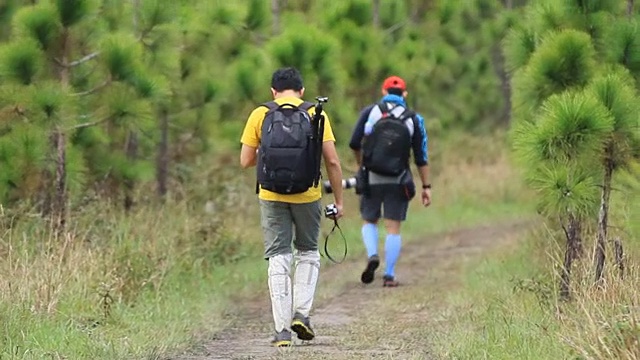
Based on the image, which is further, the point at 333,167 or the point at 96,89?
the point at 96,89

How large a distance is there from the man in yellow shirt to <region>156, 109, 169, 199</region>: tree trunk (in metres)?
5.76

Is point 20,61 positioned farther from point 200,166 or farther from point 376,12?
point 376,12

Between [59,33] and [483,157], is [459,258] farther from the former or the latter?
[483,157]

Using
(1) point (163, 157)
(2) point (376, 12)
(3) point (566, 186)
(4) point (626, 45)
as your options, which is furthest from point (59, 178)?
(2) point (376, 12)

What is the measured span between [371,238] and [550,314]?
Result: 351cm

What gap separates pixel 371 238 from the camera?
1070cm

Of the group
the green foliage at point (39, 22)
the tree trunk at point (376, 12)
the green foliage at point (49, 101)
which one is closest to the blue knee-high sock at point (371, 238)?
the green foliage at point (49, 101)

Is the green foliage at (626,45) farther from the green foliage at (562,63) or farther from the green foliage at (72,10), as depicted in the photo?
the green foliage at (72,10)

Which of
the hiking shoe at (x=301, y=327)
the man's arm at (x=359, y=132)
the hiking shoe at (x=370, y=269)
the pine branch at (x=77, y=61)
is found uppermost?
the pine branch at (x=77, y=61)

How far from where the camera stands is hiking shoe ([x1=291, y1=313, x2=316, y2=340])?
281 inches

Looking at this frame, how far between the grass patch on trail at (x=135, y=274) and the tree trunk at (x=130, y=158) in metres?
0.23

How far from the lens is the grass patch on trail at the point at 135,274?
6.89m

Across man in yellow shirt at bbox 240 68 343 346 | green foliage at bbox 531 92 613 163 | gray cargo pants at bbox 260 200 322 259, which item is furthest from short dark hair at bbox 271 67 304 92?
Result: green foliage at bbox 531 92 613 163

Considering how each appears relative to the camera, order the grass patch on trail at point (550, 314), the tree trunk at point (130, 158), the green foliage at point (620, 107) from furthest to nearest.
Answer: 1. the tree trunk at point (130, 158)
2. the green foliage at point (620, 107)
3. the grass patch on trail at point (550, 314)
